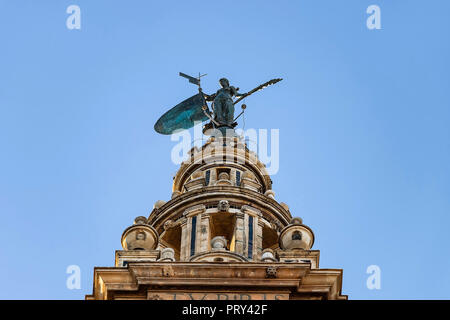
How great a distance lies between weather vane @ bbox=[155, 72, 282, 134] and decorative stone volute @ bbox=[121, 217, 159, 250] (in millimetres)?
18380

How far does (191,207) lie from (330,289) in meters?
14.3

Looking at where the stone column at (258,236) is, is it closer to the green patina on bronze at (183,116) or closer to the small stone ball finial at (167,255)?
the small stone ball finial at (167,255)

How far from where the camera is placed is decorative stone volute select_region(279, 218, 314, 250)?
51.8 metres

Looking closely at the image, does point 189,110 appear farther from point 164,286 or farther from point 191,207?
point 164,286

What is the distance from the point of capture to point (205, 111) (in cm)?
7156

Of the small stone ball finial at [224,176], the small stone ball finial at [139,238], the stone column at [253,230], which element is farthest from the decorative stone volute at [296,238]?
the small stone ball finial at [224,176]

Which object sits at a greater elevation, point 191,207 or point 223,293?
point 191,207

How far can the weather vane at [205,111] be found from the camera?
71.2 meters

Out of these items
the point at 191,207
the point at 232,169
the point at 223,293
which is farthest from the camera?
the point at 232,169

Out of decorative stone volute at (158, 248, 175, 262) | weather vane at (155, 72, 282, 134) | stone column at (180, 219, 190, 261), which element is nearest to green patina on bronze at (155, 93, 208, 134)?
weather vane at (155, 72, 282, 134)

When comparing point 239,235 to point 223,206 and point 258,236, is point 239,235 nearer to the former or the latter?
point 258,236

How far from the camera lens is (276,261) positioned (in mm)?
49594
